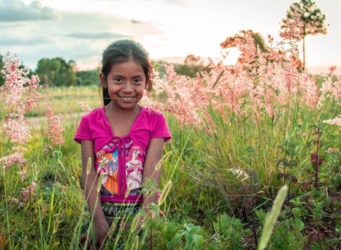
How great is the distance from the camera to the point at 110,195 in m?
2.33

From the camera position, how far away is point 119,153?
2.32 meters

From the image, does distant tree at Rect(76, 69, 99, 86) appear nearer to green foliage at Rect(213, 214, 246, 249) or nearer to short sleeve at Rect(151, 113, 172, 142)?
short sleeve at Rect(151, 113, 172, 142)

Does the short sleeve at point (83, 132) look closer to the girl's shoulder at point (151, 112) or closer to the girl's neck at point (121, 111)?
the girl's neck at point (121, 111)

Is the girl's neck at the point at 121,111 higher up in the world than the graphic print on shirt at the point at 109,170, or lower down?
higher up

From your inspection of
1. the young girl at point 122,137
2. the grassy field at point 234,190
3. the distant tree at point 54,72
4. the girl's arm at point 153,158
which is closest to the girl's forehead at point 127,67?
the young girl at point 122,137

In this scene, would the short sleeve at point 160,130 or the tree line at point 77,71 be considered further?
the tree line at point 77,71

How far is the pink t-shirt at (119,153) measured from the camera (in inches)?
91.0

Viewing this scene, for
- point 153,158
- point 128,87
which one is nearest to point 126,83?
point 128,87

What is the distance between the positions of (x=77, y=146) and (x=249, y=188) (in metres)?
2.94

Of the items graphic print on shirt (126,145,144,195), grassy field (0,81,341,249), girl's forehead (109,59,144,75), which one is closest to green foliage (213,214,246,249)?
grassy field (0,81,341,249)

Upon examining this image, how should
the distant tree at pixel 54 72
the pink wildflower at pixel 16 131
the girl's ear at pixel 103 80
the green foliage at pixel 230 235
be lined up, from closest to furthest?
1. the green foliage at pixel 230 235
2. the pink wildflower at pixel 16 131
3. the girl's ear at pixel 103 80
4. the distant tree at pixel 54 72

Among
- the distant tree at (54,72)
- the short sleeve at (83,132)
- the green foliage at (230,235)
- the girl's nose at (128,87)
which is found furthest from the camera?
the distant tree at (54,72)

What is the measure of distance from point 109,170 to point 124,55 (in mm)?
726

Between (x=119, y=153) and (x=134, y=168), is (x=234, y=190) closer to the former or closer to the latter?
(x=134, y=168)
